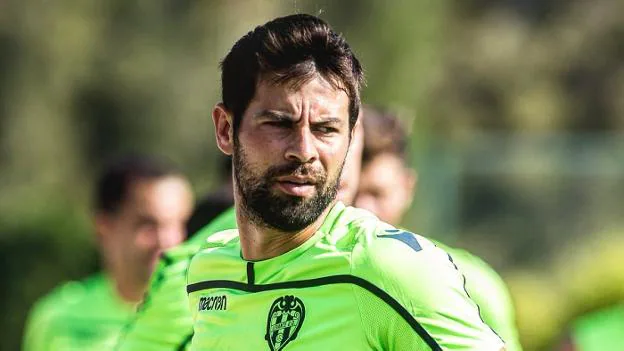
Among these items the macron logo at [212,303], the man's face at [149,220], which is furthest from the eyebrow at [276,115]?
the man's face at [149,220]

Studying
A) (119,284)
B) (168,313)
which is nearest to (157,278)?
(168,313)

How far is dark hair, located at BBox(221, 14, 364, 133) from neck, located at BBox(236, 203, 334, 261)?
0.96ft

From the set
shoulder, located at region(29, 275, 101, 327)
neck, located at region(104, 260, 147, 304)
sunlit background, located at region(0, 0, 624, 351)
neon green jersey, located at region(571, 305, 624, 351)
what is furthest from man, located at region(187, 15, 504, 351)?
sunlit background, located at region(0, 0, 624, 351)

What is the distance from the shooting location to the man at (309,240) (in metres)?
3.77

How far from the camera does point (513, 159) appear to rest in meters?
16.5

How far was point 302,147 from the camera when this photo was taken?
156 inches

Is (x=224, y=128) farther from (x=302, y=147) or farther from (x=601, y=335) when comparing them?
(x=601, y=335)

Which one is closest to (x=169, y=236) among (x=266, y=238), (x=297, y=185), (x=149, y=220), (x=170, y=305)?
(x=149, y=220)

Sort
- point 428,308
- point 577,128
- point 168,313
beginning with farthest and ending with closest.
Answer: point 577,128 < point 168,313 < point 428,308

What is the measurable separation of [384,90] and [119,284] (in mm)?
10988

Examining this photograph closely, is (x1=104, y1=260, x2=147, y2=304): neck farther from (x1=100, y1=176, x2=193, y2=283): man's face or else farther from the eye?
the eye

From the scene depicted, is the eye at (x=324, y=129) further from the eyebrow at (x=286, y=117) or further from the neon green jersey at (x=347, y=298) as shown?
the neon green jersey at (x=347, y=298)

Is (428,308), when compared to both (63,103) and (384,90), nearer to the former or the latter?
(384,90)

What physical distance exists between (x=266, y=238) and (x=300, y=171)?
34cm
